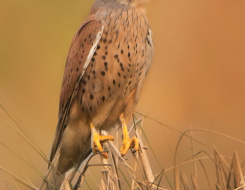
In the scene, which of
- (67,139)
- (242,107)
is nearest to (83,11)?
(67,139)

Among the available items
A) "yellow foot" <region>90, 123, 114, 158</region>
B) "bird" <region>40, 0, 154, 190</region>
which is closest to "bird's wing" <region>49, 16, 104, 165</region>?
"bird" <region>40, 0, 154, 190</region>

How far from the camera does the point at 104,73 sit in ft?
5.85

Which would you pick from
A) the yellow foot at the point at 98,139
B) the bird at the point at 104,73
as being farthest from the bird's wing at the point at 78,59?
the yellow foot at the point at 98,139

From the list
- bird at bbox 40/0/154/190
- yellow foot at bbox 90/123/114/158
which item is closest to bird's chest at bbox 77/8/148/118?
bird at bbox 40/0/154/190

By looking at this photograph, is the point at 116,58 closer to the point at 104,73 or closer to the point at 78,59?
the point at 104,73

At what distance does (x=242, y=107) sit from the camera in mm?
2578

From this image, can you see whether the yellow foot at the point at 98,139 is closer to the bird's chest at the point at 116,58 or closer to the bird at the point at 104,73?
the bird at the point at 104,73

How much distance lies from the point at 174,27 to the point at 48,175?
164 centimetres

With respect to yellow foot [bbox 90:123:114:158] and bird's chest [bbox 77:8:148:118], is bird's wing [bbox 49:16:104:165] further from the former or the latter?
yellow foot [bbox 90:123:114:158]

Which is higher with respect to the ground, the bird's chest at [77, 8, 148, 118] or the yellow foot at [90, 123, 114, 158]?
the bird's chest at [77, 8, 148, 118]

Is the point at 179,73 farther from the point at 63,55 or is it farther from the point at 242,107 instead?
the point at 63,55

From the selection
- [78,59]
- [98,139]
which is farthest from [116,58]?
[98,139]

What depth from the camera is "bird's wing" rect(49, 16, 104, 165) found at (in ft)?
5.87

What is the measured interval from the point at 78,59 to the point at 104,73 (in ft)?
0.62
